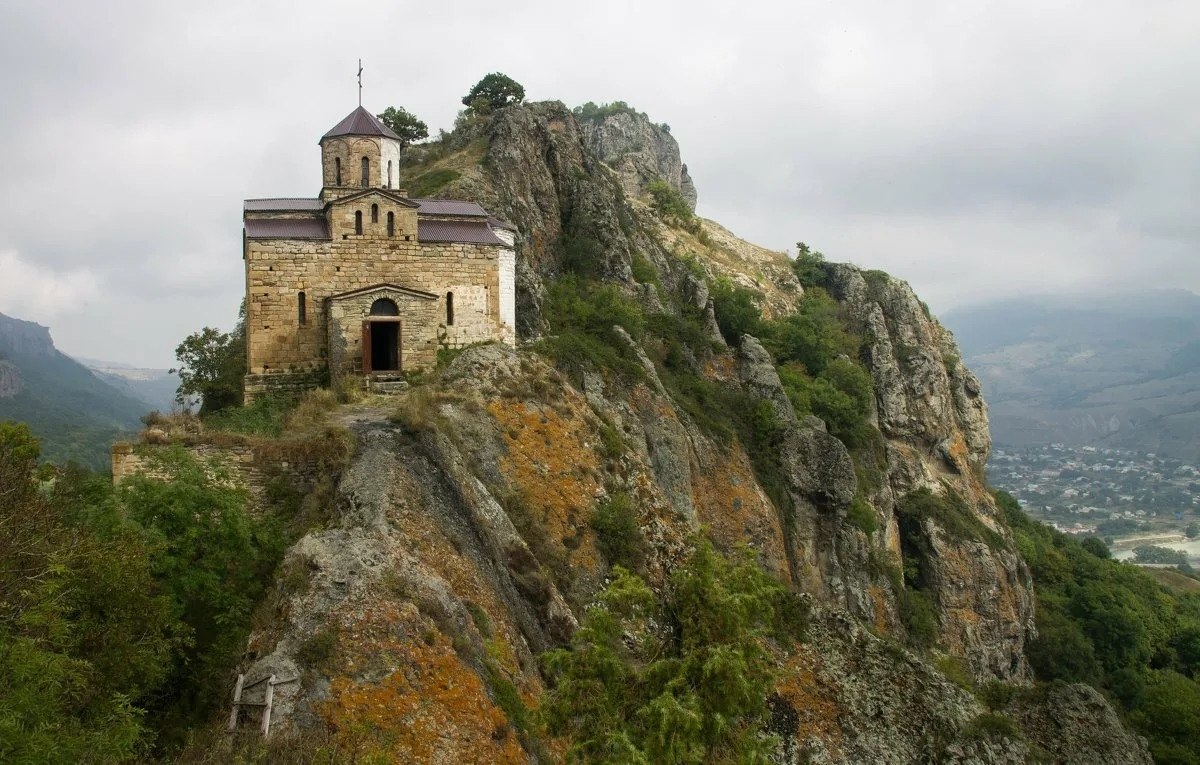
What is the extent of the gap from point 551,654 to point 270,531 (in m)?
7.27

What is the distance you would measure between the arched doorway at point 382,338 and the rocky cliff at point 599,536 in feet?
7.31

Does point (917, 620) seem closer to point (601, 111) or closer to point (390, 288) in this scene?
point (390, 288)

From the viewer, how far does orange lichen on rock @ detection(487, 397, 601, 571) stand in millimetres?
23031

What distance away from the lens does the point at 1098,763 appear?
17547mm

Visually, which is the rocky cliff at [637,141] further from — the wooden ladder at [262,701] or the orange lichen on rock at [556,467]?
the wooden ladder at [262,701]

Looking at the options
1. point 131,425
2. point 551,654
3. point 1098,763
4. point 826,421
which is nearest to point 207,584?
point 551,654

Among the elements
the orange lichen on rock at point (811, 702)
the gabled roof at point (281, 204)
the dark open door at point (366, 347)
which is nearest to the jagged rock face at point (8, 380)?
the gabled roof at point (281, 204)

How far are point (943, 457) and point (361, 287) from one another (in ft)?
135

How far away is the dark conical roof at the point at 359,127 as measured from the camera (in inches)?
1203

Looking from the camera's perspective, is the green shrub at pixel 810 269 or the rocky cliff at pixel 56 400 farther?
the rocky cliff at pixel 56 400

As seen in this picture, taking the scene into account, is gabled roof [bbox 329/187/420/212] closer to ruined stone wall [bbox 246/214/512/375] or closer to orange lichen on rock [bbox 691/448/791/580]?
ruined stone wall [bbox 246/214/512/375]

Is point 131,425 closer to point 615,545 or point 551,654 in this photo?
point 615,545

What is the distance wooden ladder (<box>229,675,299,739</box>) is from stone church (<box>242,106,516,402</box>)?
1458 cm

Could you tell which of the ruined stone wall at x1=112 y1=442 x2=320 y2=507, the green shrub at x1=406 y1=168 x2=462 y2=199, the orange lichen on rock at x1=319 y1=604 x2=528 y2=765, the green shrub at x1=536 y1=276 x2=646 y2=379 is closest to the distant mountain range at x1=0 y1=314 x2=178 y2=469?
the green shrub at x1=406 y1=168 x2=462 y2=199
